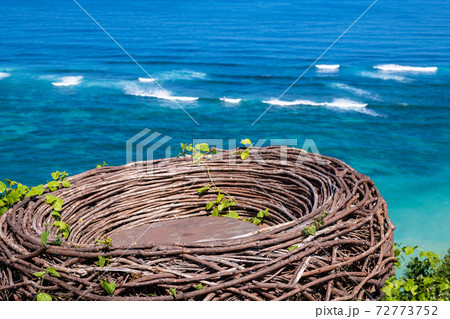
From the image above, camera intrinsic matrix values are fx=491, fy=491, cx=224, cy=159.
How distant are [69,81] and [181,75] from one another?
4.56m

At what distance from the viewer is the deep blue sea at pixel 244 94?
12.4 m

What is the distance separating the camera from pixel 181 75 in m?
20.8

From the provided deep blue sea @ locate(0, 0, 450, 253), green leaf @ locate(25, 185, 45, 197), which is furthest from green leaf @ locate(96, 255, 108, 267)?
deep blue sea @ locate(0, 0, 450, 253)

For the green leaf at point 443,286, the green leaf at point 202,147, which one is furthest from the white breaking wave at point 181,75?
the green leaf at point 443,286

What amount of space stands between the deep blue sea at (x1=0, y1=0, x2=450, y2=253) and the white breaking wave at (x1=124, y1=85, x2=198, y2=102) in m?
0.11

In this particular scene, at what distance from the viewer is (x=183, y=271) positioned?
9.62 ft

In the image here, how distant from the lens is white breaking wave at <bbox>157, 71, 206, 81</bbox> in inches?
798

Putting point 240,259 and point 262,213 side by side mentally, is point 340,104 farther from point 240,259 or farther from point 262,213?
point 240,259

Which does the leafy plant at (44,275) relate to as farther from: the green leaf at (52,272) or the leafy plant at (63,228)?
the leafy plant at (63,228)

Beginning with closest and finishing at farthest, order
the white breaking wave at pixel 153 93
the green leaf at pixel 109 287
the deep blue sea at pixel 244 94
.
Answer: the green leaf at pixel 109 287 < the deep blue sea at pixel 244 94 < the white breaking wave at pixel 153 93

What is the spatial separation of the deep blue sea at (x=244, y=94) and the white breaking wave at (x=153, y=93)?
11 cm

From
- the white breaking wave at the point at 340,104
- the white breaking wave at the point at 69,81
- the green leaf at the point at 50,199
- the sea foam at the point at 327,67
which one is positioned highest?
the sea foam at the point at 327,67

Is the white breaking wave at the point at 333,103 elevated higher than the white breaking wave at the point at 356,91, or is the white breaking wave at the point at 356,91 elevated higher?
the white breaking wave at the point at 356,91

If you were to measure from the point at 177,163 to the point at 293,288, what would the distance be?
7.94 feet
